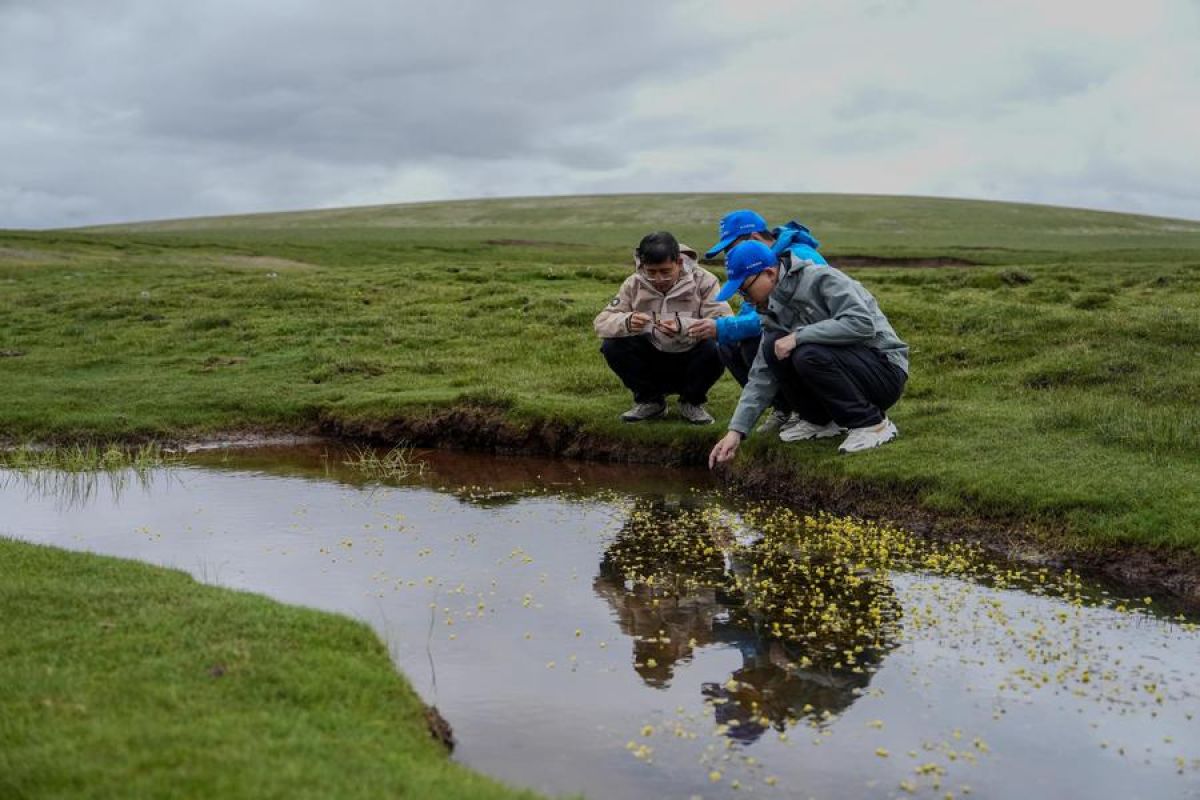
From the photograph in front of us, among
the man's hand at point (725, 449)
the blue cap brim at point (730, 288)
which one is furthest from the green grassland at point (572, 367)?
the blue cap brim at point (730, 288)

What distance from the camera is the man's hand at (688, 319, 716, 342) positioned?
42.8 ft

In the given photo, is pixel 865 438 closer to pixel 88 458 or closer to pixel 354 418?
pixel 354 418

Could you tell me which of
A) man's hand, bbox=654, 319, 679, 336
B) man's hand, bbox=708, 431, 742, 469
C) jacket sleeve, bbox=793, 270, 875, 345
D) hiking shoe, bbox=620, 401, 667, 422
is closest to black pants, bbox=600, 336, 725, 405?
hiking shoe, bbox=620, 401, 667, 422

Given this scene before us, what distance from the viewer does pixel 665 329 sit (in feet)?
44.7

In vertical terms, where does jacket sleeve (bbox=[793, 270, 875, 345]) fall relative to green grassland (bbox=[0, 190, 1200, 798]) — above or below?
above

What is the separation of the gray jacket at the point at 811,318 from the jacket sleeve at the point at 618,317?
6.54 ft

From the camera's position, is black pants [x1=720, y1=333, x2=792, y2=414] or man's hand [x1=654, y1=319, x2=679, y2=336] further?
man's hand [x1=654, y1=319, x2=679, y2=336]

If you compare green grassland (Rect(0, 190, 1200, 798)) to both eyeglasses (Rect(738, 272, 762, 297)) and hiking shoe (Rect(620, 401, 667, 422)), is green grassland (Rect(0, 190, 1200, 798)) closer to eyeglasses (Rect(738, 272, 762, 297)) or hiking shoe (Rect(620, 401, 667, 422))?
hiking shoe (Rect(620, 401, 667, 422))

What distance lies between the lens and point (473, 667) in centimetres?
751

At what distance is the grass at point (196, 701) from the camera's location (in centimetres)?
506

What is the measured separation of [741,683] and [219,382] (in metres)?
14.1

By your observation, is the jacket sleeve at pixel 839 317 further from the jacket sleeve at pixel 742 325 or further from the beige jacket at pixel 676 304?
the beige jacket at pixel 676 304

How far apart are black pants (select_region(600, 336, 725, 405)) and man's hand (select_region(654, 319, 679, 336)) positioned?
2.09ft

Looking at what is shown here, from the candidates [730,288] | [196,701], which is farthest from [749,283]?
[196,701]
